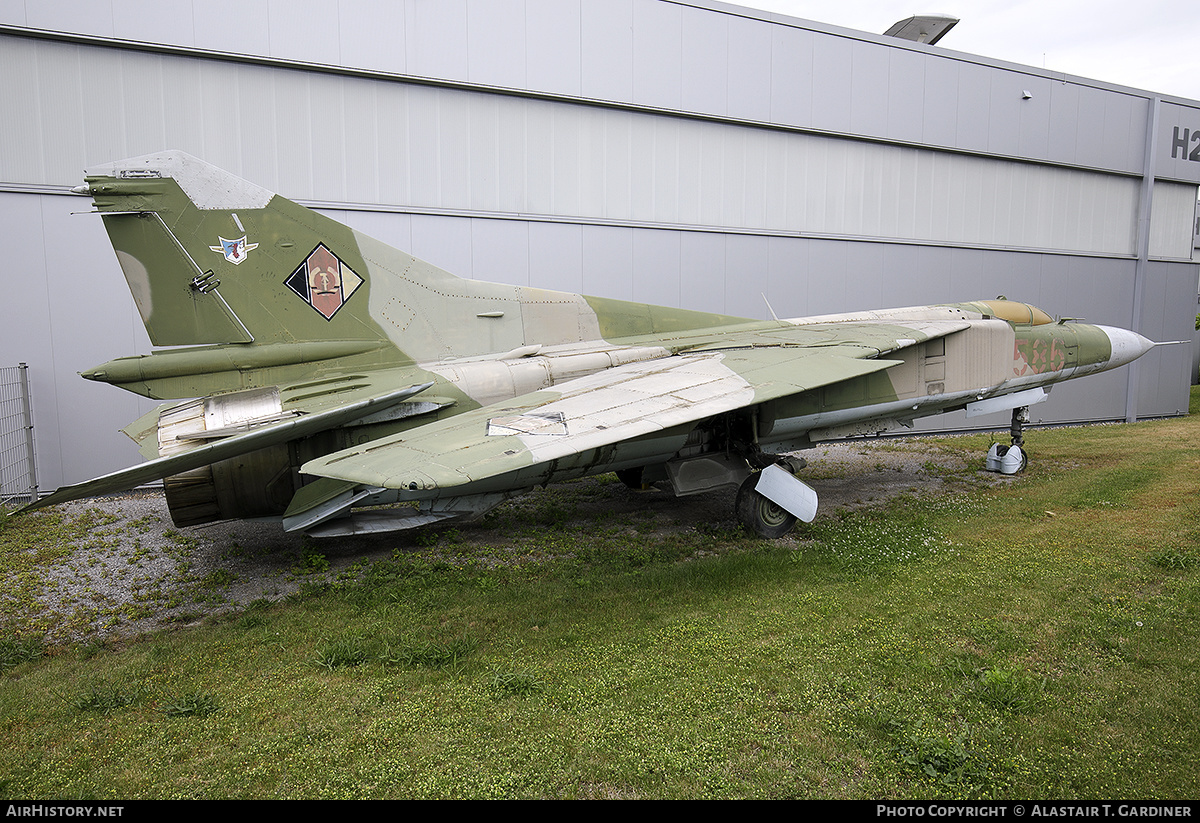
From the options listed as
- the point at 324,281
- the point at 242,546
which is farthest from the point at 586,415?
the point at 242,546

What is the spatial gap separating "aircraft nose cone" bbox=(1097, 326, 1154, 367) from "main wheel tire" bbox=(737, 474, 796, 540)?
6649mm

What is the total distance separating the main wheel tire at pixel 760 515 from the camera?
21.9 feet

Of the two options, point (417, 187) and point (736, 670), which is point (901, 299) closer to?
point (417, 187)

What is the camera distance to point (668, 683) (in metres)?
3.69

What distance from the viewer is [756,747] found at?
311 cm

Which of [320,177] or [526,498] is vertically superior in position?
[320,177]

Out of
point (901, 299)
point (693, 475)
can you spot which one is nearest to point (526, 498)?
point (693, 475)

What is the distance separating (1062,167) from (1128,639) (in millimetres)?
15258

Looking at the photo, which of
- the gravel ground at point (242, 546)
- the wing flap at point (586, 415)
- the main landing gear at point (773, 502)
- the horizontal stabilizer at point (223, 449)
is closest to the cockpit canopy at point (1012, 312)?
the gravel ground at point (242, 546)

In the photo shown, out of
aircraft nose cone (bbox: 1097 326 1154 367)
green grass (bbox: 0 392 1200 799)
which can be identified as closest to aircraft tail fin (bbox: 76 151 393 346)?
green grass (bbox: 0 392 1200 799)

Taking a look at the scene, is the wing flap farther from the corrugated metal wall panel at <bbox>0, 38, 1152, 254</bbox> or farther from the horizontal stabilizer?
the corrugated metal wall panel at <bbox>0, 38, 1152, 254</bbox>

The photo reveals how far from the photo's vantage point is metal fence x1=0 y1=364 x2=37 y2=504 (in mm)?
8453

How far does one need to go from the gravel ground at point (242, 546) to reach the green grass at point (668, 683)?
478mm

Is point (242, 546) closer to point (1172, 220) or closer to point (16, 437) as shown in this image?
point (16, 437)
